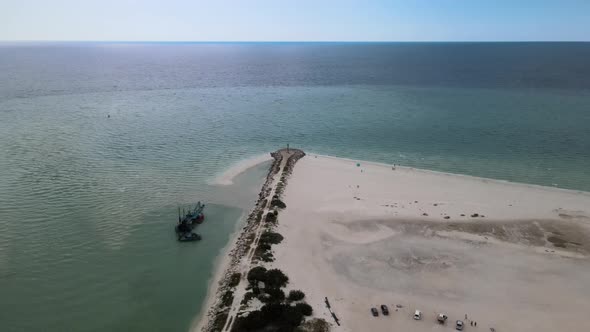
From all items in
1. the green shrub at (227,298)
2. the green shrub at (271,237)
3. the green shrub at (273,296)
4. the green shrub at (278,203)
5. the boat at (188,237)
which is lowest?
the green shrub at (227,298)

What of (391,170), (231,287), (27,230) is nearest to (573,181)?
(391,170)

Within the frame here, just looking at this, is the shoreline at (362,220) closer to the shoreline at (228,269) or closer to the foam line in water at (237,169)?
the shoreline at (228,269)

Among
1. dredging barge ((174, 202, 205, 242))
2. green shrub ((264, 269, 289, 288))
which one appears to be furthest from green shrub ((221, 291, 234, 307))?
dredging barge ((174, 202, 205, 242))

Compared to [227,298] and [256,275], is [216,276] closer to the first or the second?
[227,298]

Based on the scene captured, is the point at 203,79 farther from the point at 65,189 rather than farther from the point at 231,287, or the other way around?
the point at 231,287

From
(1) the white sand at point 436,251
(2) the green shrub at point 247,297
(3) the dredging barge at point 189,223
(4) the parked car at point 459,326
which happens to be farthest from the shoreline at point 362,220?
(4) the parked car at point 459,326

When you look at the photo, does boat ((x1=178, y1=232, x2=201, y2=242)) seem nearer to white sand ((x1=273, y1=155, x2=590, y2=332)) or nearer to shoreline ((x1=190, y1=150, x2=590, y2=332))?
Answer: shoreline ((x1=190, y1=150, x2=590, y2=332))
